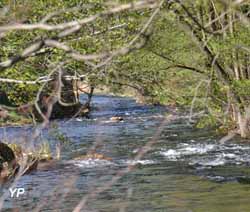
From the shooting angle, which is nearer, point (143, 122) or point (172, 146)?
point (172, 146)

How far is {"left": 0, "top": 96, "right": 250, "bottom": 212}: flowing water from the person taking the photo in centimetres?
1220

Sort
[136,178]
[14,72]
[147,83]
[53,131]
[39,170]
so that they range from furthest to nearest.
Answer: [39,170]
[136,178]
[147,83]
[53,131]
[14,72]

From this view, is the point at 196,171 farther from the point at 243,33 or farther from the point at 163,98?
the point at 243,33

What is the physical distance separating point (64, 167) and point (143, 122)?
38.0 feet

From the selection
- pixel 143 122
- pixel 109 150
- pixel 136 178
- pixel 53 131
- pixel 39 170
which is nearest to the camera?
pixel 53 131

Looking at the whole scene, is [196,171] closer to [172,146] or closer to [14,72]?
[172,146]

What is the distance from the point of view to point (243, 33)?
16.3 m

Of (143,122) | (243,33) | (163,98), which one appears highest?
(243,33)

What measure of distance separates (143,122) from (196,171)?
12.6 m

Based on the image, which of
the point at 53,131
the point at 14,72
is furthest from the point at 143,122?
the point at 14,72

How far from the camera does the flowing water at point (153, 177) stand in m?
12.2

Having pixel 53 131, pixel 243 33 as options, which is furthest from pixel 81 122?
pixel 53 131

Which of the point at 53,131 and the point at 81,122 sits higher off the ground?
the point at 53,131

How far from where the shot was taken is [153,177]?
1520 centimetres
